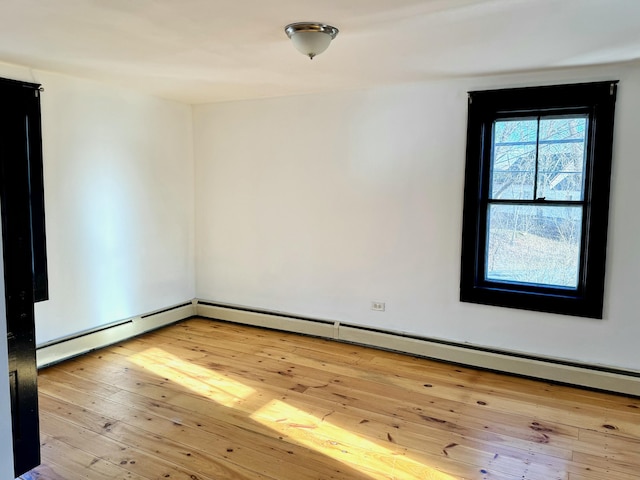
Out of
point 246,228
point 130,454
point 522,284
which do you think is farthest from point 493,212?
point 130,454

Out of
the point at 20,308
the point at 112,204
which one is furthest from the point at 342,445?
the point at 112,204

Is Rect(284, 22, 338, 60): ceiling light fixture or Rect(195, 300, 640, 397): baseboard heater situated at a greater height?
Rect(284, 22, 338, 60): ceiling light fixture

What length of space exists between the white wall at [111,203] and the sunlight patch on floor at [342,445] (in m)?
1.98

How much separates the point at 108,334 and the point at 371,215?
8.48 ft

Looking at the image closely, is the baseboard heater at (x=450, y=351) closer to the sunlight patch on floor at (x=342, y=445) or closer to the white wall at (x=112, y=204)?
the white wall at (x=112, y=204)

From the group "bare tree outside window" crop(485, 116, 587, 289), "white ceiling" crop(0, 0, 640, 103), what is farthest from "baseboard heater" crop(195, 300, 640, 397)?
"white ceiling" crop(0, 0, 640, 103)

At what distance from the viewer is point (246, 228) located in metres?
4.85

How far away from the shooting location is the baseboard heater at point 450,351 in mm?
3367

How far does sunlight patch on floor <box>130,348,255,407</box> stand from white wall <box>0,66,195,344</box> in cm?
62

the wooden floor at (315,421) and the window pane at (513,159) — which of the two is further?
the window pane at (513,159)

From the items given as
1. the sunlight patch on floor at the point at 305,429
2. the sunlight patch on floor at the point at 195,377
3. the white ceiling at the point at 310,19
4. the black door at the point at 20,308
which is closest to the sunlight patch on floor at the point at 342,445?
the sunlight patch on floor at the point at 305,429

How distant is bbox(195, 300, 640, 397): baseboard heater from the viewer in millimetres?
3367

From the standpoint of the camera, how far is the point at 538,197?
3.56 meters

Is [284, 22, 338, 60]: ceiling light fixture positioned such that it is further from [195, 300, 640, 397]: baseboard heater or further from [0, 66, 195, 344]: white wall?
[195, 300, 640, 397]: baseboard heater
